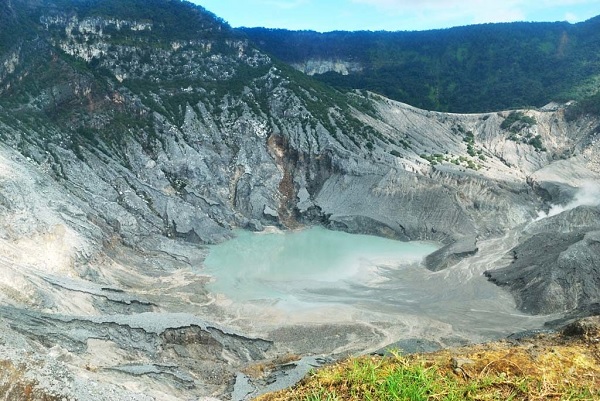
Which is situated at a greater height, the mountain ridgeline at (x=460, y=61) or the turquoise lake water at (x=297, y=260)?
A: the mountain ridgeline at (x=460, y=61)

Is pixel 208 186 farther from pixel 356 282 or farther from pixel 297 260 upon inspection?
Result: pixel 356 282

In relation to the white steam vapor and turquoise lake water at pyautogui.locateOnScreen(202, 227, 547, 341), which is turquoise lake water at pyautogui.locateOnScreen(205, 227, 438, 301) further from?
the white steam vapor

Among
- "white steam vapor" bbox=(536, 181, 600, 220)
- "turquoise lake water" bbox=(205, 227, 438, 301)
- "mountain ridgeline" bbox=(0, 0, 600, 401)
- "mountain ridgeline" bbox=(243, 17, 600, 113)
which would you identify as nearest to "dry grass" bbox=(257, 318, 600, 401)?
"mountain ridgeline" bbox=(0, 0, 600, 401)

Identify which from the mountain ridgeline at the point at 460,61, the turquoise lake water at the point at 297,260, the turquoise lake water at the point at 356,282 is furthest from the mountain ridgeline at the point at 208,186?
the turquoise lake water at the point at 297,260

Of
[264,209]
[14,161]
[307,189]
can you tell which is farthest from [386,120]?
[14,161]

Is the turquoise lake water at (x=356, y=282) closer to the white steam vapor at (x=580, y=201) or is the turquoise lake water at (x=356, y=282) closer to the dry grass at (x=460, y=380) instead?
the white steam vapor at (x=580, y=201)

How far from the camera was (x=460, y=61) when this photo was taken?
105 m

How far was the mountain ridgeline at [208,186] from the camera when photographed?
73.2ft

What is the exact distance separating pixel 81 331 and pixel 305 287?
1690cm

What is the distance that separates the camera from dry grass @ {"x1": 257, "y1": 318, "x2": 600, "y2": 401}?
5.92m

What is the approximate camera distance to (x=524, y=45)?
3976 inches

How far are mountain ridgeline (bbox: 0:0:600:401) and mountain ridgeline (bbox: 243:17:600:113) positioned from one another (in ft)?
3.21

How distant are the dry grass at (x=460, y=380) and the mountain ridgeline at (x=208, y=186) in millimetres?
5026

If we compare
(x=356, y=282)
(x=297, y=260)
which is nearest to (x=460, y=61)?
(x=297, y=260)
